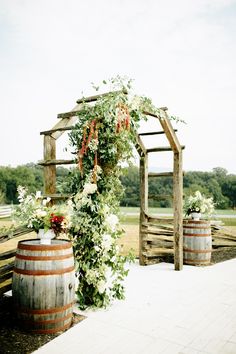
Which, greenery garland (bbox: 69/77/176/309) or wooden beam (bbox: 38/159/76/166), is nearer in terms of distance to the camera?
greenery garland (bbox: 69/77/176/309)

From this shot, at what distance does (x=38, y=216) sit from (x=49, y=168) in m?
1.87

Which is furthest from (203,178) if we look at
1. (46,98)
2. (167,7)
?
(167,7)

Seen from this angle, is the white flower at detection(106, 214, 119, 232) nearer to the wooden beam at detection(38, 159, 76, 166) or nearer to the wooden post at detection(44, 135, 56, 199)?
the wooden beam at detection(38, 159, 76, 166)

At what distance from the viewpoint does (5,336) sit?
3484 millimetres

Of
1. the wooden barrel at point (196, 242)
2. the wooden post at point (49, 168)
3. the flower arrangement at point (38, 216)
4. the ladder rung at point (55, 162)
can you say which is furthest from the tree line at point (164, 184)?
the flower arrangement at point (38, 216)

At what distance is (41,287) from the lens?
351 centimetres

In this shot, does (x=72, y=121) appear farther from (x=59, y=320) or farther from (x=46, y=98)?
(x=46, y=98)

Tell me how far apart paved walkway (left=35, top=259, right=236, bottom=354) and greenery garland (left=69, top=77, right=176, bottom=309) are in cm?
49

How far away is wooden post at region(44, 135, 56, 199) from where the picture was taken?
5.50 m

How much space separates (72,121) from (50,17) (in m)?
2.93

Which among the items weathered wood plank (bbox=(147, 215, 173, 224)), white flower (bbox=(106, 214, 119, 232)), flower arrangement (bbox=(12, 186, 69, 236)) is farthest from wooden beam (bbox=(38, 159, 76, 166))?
weathered wood plank (bbox=(147, 215, 173, 224))

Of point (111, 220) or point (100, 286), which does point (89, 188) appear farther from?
point (100, 286)

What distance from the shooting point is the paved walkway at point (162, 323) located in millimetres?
3328

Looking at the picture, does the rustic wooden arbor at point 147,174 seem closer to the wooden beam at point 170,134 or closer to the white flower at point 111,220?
the wooden beam at point 170,134
